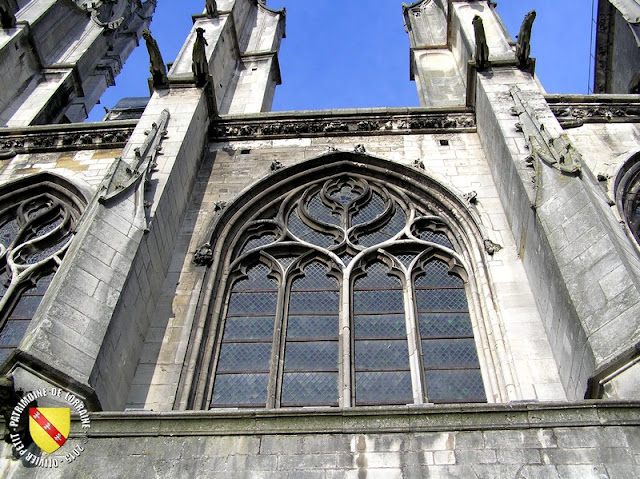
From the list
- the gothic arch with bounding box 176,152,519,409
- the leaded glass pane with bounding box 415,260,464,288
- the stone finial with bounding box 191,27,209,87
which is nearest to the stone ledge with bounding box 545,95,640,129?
the gothic arch with bounding box 176,152,519,409

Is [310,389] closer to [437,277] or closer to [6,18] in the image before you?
[437,277]

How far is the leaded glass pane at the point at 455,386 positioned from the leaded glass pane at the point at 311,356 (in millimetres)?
1085

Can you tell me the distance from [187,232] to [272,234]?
1175 mm

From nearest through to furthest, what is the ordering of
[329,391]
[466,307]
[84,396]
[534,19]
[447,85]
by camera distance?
1. [84,396]
2. [329,391]
3. [466,307]
4. [534,19]
5. [447,85]

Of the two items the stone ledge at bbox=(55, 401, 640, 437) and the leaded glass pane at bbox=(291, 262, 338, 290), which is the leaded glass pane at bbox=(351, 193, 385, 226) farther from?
the stone ledge at bbox=(55, 401, 640, 437)

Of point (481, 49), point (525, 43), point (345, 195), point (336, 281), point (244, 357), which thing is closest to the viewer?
point (244, 357)

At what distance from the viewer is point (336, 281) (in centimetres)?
936

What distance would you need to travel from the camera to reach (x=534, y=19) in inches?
466

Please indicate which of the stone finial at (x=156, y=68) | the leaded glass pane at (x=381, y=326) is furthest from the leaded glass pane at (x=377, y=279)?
the stone finial at (x=156, y=68)

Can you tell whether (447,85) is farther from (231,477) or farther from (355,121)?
(231,477)

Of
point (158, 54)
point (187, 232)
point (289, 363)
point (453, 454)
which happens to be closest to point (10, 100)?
point (158, 54)

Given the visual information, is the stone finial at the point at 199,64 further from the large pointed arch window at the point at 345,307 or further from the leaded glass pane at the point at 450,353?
the leaded glass pane at the point at 450,353

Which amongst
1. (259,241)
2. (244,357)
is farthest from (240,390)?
(259,241)

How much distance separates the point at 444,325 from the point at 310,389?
1815mm
